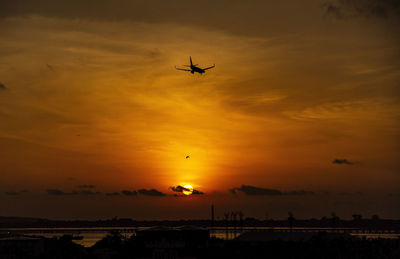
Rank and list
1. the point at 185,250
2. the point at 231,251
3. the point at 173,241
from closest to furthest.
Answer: the point at 185,250 → the point at 231,251 → the point at 173,241

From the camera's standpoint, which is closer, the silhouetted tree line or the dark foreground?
the silhouetted tree line

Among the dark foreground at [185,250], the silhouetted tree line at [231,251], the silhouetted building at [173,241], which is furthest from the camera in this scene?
the dark foreground at [185,250]

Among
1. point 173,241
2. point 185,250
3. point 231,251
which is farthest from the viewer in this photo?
point 173,241

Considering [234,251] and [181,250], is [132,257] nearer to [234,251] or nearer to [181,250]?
[181,250]

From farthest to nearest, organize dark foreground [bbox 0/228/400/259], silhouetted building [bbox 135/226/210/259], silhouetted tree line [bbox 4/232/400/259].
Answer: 1. dark foreground [bbox 0/228/400/259]
2. silhouetted tree line [bbox 4/232/400/259]
3. silhouetted building [bbox 135/226/210/259]

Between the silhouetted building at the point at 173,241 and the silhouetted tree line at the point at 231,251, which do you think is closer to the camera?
the silhouetted building at the point at 173,241

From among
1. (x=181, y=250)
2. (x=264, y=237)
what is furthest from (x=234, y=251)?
(x=264, y=237)

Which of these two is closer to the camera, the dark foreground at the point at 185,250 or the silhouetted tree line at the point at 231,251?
the silhouetted tree line at the point at 231,251

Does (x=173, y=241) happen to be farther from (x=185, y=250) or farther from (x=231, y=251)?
(x=231, y=251)

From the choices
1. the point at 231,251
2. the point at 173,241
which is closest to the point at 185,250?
the point at 173,241

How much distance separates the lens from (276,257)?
103 metres

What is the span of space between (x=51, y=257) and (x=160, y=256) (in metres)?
17.9

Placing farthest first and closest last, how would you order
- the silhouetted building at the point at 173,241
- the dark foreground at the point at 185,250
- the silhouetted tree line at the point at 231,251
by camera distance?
1. the dark foreground at the point at 185,250
2. the silhouetted tree line at the point at 231,251
3. the silhouetted building at the point at 173,241

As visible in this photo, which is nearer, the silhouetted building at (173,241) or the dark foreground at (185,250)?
the silhouetted building at (173,241)
